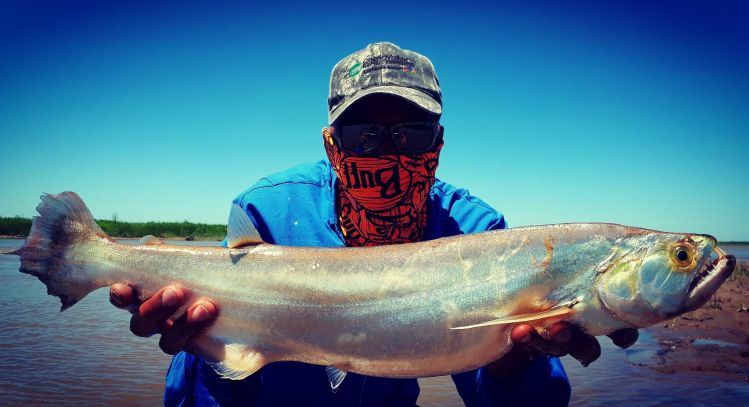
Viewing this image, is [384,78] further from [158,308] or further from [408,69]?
[158,308]

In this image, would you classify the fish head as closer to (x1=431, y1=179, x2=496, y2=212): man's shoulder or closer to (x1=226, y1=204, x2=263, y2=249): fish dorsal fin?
(x1=431, y1=179, x2=496, y2=212): man's shoulder

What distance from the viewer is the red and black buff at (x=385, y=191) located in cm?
351

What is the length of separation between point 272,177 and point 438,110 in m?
1.56

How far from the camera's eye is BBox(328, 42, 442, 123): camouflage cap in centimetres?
347

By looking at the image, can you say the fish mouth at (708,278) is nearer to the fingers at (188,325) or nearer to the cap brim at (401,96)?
the cap brim at (401,96)

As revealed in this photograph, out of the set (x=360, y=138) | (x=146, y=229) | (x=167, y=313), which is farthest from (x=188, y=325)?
(x=146, y=229)

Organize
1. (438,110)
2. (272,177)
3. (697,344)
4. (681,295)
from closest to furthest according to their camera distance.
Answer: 1. (681,295)
2. (438,110)
3. (272,177)
4. (697,344)

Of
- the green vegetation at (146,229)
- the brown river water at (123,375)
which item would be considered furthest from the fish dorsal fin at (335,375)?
the green vegetation at (146,229)

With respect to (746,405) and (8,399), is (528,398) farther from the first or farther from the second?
(8,399)

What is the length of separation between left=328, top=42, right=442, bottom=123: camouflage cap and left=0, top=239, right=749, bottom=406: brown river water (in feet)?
14.7

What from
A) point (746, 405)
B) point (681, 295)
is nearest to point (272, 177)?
point (681, 295)

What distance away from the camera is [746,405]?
5.98m

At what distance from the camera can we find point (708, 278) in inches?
94.0

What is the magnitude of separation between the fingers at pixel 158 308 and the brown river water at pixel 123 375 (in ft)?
13.2
